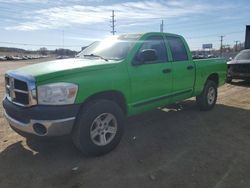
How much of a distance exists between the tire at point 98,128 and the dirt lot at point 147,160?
0.54 feet

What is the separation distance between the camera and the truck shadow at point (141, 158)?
11.8 ft

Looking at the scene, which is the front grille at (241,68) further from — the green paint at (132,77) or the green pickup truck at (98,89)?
the green pickup truck at (98,89)

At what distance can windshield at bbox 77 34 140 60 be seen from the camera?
488 cm

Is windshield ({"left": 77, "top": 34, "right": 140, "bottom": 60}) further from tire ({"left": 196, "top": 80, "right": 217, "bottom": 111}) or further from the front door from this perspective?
tire ({"left": 196, "top": 80, "right": 217, "bottom": 111})

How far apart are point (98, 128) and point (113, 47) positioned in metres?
1.71

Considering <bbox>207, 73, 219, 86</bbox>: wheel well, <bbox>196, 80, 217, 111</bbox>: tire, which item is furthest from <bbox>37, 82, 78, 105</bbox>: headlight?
<bbox>207, 73, 219, 86</bbox>: wheel well

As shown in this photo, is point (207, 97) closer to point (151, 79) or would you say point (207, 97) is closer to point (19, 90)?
point (151, 79)

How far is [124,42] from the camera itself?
5184mm

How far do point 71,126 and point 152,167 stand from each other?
4.26ft

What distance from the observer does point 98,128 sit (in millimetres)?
4234

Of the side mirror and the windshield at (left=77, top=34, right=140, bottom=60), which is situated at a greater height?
the windshield at (left=77, top=34, right=140, bottom=60)

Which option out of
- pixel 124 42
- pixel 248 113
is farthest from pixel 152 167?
pixel 248 113

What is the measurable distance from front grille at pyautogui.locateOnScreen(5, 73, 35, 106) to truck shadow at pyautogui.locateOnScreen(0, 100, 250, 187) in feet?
2.24

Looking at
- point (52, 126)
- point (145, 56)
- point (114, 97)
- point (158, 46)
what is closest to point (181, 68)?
point (158, 46)
